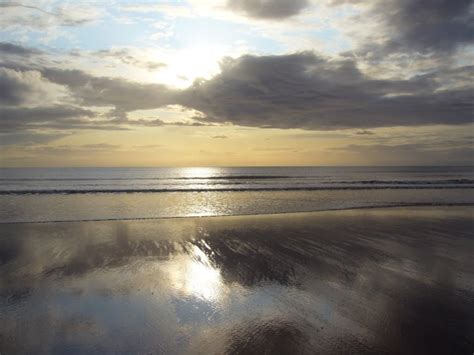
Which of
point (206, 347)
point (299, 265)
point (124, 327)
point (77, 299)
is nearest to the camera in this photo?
point (206, 347)

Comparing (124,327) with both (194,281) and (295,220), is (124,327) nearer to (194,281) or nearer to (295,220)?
(194,281)

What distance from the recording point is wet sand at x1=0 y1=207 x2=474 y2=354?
6039 millimetres

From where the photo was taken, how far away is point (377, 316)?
23.2 feet

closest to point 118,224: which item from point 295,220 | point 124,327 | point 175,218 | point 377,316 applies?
point 175,218

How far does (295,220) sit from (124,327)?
563 inches

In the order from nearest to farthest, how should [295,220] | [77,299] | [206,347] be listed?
1. [206,347]
2. [77,299]
3. [295,220]

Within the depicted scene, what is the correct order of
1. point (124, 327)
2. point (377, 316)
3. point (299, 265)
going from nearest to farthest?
point (124, 327), point (377, 316), point (299, 265)

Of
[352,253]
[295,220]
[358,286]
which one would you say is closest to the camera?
[358,286]

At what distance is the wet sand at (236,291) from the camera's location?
19.8 ft

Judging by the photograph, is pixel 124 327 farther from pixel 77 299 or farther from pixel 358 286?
pixel 358 286

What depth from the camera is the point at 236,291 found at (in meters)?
8.55

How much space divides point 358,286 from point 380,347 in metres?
3.15

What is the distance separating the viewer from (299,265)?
10828 millimetres

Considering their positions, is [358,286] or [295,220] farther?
[295,220]
